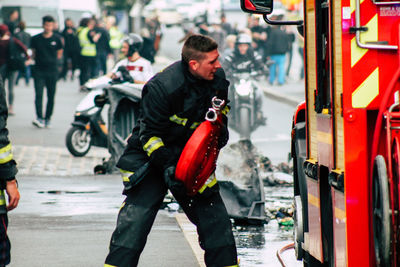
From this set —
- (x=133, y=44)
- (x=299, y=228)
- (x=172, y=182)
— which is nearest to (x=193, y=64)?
(x=172, y=182)

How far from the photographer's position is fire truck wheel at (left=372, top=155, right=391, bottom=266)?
4551mm

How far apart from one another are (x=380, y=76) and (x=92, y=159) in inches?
369

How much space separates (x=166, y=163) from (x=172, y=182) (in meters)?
0.12

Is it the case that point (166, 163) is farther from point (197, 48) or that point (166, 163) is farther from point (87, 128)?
point (87, 128)

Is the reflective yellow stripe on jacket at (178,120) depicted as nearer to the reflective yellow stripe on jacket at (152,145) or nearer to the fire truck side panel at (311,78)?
the reflective yellow stripe on jacket at (152,145)

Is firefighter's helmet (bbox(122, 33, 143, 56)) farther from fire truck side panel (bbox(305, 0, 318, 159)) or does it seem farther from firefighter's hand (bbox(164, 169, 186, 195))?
firefighter's hand (bbox(164, 169, 186, 195))

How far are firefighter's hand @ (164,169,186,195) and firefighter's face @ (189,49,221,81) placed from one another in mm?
548

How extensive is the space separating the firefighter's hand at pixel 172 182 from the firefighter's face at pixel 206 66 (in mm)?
548

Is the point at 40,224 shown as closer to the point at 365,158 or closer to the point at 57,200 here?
the point at 57,200

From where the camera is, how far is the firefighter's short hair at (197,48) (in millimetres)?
5734

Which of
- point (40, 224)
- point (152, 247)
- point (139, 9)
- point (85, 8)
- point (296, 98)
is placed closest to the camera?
point (152, 247)

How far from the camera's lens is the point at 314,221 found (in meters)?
6.04

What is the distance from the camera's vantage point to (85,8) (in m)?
40.4

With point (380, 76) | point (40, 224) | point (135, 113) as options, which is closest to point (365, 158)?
point (380, 76)
